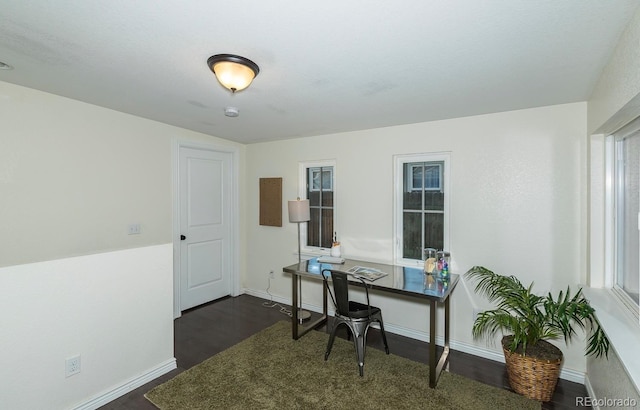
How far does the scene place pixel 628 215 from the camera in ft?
6.48

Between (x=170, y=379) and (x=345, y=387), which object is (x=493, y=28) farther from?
(x=170, y=379)

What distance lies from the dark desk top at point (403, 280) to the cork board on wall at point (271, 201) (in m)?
1.01

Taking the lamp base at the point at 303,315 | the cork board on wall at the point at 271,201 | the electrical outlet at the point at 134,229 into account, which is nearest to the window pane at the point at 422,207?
the lamp base at the point at 303,315

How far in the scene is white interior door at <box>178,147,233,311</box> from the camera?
3.82 metres

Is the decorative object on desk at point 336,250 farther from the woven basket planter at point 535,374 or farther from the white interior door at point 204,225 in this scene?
the woven basket planter at point 535,374

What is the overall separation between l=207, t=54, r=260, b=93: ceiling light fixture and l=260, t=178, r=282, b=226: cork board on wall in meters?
→ 2.36

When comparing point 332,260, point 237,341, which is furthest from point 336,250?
point 237,341

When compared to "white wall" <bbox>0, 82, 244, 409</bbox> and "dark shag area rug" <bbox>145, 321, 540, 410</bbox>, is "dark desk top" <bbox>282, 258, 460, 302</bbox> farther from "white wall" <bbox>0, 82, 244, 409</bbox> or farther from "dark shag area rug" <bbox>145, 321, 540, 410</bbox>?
"white wall" <bbox>0, 82, 244, 409</bbox>

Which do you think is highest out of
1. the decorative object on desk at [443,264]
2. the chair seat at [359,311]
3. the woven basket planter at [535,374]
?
the decorative object on desk at [443,264]

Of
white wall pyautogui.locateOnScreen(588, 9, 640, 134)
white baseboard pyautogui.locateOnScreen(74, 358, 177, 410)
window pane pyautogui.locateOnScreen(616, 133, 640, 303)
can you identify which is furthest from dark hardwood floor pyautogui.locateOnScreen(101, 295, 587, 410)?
white wall pyautogui.locateOnScreen(588, 9, 640, 134)

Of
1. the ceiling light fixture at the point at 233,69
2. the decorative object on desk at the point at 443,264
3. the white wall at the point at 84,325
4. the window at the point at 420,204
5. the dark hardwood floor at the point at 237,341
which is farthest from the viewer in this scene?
the window at the point at 420,204

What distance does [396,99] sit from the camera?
244 cm

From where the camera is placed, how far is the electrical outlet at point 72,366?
79.7 inches

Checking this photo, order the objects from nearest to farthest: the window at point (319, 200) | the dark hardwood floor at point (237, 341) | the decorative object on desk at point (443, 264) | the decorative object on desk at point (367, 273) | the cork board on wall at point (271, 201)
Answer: the dark hardwood floor at point (237, 341) < the decorative object on desk at point (443, 264) < the decorative object on desk at point (367, 273) < the window at point (319, 200) < the cork board on wall at point (271, 201)
